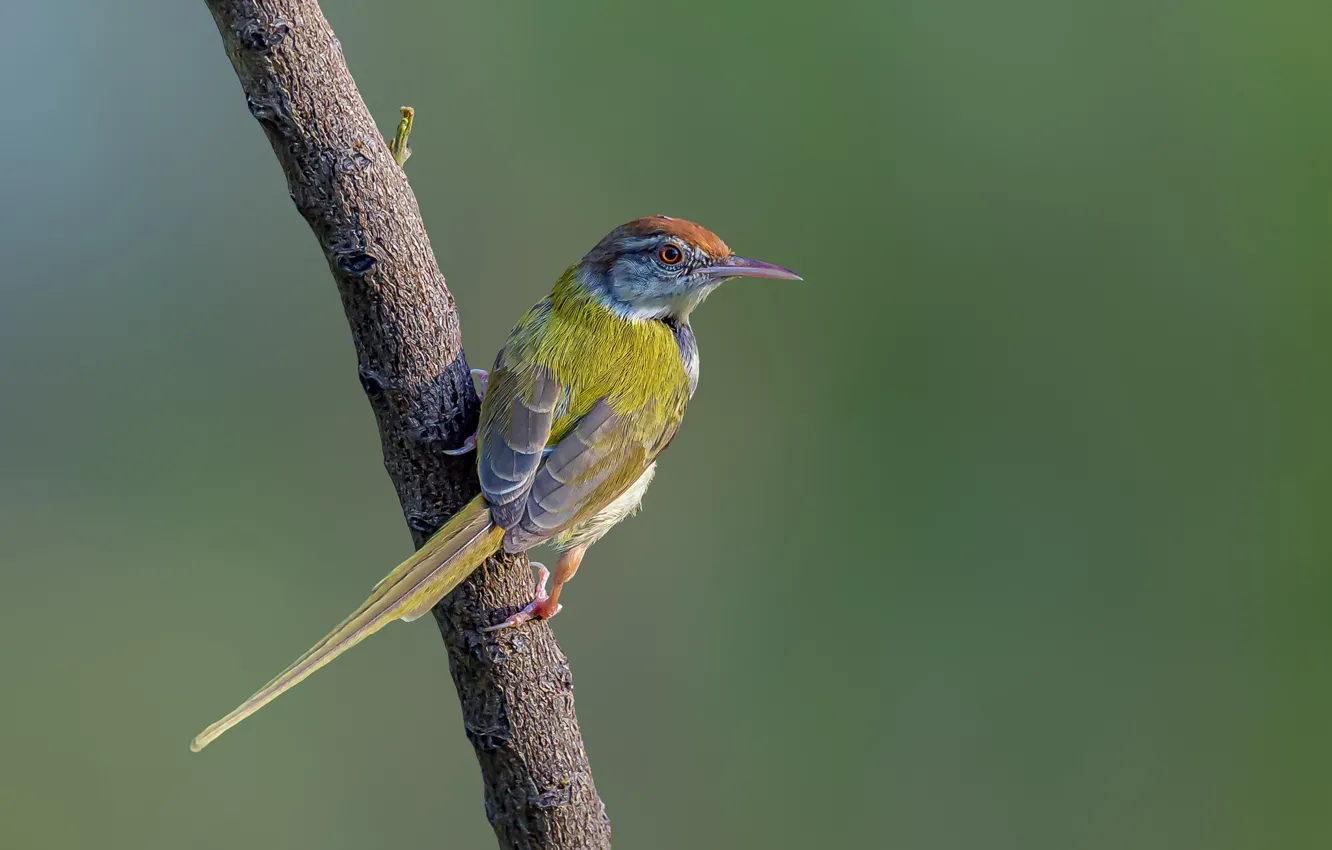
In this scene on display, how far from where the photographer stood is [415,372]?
2.05 metres

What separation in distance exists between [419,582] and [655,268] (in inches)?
41.5

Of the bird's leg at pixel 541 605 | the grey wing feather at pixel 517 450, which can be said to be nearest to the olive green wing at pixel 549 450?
the grey wing feather at pixel 517 450

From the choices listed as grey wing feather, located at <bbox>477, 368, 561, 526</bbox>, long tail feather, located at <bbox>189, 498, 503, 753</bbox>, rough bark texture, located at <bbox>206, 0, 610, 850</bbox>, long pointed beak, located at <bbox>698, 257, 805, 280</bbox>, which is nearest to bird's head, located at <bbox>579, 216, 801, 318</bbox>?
long pointed beak, located at <bbox>698, 257, 805, 280</bbox>

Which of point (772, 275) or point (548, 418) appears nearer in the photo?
point (548, 418)

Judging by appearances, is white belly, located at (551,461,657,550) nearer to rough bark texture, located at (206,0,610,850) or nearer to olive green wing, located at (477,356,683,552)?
olive green wing, located at (477,356,683,552)

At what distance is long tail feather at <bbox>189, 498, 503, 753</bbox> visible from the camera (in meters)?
1.88

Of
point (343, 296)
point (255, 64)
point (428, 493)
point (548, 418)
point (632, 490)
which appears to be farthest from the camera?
point (632, 490)

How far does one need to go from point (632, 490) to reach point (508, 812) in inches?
30.4

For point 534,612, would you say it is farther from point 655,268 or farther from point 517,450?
point 655,268

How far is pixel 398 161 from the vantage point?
2.15 m

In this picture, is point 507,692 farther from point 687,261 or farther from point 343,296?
point 687,261

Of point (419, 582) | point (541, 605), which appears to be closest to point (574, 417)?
point (541, 605)

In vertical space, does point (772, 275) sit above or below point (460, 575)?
above

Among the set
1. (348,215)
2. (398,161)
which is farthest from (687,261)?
(348,215)
